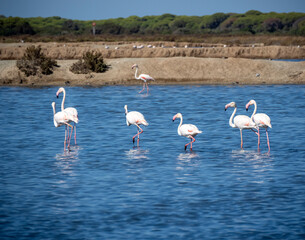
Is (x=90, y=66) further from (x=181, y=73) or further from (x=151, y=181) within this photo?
(x=151, y=181)

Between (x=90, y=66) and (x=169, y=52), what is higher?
(x=169, y=52)

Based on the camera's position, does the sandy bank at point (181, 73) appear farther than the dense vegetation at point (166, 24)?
No

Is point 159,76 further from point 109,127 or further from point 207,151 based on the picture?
point 207,151

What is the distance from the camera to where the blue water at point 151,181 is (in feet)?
36.2

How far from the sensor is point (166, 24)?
569 feet

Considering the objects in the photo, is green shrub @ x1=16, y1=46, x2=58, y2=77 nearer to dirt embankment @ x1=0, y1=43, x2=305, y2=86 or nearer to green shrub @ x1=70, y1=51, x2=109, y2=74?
dirt embankment @ x1=0, y1=43, x2=305, y2=86

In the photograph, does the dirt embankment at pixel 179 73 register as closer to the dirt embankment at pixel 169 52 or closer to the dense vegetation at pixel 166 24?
the dirt embankment at pixel 169 52

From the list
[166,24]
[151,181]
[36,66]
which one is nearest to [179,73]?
[36,66]

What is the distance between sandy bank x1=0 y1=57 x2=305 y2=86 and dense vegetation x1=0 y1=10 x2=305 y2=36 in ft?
269

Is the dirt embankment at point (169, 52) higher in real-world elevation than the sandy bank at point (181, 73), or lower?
higher

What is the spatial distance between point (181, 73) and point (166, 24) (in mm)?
133166

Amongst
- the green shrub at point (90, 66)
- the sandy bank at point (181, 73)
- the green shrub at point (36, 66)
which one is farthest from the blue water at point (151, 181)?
the green shrub at point (90, 66)

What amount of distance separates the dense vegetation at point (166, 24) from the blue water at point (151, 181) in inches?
4054

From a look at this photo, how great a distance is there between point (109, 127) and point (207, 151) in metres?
6.31
